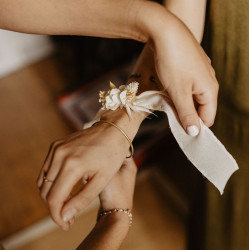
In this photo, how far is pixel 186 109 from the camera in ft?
2.20

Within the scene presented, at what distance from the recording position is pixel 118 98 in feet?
2.50

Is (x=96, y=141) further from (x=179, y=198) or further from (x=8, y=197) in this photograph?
(x=8, y=197)

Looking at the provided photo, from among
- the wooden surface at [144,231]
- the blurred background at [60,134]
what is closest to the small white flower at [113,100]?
the blurred background at [60,134]

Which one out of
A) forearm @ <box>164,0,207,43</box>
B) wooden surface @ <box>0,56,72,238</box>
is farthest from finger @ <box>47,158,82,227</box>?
wooden surface @ <box>0,56,72,238</box>

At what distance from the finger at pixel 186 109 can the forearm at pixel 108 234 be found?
247 mm

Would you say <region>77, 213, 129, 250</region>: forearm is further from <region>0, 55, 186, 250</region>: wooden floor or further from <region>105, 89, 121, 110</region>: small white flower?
<region>0, 55, 186, 250</region>: wooden floor

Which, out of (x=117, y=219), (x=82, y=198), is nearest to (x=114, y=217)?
(x=117, y=219)

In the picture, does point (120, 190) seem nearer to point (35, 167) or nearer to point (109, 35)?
point (109, 35)

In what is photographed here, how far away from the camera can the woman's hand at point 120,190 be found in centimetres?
81

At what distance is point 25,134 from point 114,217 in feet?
4.83

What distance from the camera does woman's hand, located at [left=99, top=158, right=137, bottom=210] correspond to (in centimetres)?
81

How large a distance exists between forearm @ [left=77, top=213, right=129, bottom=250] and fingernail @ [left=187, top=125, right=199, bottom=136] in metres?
0.24

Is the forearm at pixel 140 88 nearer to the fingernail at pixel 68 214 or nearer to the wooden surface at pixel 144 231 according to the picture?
the fingernail at pixel 68 214

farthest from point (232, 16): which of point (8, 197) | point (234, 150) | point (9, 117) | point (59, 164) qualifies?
point (9, 117)
